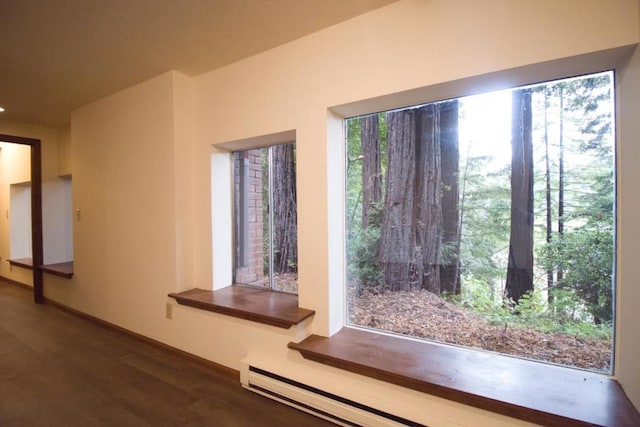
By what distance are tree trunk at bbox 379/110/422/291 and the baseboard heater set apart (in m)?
0.79

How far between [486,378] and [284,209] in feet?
5.89

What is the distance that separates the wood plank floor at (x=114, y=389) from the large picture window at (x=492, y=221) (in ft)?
3.24

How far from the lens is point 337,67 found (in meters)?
1.85

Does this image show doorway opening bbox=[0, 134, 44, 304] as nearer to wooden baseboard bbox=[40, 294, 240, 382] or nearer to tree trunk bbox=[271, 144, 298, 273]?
wooden baseboard bbox=[40, 294, 240, 382]

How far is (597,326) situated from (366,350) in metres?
1.21

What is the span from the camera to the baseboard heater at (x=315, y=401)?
1.52 meters

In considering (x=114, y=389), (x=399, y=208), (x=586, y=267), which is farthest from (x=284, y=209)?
(x=586, y=267)

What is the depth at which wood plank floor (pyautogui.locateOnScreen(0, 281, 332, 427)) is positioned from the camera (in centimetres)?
175

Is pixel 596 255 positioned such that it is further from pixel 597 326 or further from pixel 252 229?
pixel 252 229

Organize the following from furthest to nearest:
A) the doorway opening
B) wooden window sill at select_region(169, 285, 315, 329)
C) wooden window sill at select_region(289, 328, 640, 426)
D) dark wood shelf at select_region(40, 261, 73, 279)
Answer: the doorway opening, dark wood shelf at select_region(40, 261, 73, 279), wooden window sill at select_region(169, 285, 315, 329), wooden window sill at select_region(289, 328, 640, 426)

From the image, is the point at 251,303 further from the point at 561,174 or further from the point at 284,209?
the point at 561,174

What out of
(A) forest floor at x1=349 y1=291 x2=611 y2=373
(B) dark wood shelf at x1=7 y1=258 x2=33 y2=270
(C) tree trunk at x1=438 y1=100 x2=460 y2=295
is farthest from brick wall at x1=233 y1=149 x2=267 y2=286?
(B) dark wood shelf at x1=7 y1=258 x2=33 y2=270

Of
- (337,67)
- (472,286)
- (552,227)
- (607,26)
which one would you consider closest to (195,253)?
(337,67)

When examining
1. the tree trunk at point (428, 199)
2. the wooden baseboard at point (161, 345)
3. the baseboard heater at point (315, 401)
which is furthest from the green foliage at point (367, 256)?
the wooden baseboard at point (161, 345)
